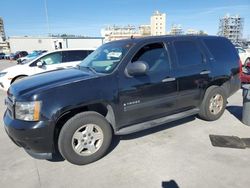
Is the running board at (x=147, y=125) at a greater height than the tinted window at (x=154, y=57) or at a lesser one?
lesser

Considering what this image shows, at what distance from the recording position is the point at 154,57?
394 cm

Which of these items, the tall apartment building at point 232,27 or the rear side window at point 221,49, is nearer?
the rear side window at point 221,49

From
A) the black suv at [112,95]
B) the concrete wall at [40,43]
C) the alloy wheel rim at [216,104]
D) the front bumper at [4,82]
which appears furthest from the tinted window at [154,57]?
the concrete wall at [40,43]

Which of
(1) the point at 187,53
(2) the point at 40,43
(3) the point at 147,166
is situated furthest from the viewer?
(2) the point at 40,43

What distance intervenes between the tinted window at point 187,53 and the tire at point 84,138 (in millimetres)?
1958

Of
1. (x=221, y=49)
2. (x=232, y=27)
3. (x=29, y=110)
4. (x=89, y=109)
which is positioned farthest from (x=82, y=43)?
(x=232, y=27)

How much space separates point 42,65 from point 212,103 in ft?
20.7

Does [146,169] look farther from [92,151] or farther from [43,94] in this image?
[43,94]

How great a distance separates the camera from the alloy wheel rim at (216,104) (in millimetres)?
4883

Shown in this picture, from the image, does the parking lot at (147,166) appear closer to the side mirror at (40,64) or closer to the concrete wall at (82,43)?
the side mirror at (40,64)

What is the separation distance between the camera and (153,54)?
3.95 m

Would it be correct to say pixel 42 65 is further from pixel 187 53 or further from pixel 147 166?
pixel 147 166

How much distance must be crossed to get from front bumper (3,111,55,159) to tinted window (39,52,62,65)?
19.2 feet

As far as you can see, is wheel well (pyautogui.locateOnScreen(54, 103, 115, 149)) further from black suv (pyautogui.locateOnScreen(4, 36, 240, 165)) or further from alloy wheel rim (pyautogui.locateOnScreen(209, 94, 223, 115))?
alloy wheel rim (pyautogui.locateOnScreen(209, 94, 223, 115))
